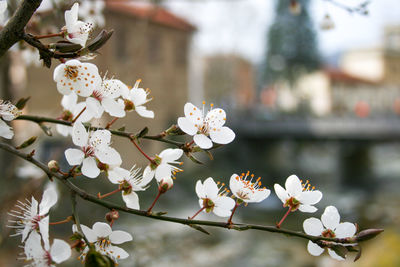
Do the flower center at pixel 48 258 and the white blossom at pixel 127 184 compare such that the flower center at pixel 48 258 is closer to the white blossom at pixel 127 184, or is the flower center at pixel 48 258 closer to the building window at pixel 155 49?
the white blossom at pixel 127 184

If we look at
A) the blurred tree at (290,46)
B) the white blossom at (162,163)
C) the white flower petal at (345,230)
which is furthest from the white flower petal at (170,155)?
the blurred tree at (290,46)

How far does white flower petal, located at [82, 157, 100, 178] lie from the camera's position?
3.03 feet

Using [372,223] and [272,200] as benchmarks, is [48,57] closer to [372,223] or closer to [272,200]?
[372,223]

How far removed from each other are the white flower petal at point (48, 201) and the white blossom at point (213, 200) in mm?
331

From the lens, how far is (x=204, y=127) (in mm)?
1006

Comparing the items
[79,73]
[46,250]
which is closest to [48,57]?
[79,73]

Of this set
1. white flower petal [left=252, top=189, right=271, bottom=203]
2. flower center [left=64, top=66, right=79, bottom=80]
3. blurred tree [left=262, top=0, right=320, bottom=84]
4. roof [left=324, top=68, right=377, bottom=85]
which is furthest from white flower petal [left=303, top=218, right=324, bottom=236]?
roof [left=324, top=68, right=377, bottom=85]

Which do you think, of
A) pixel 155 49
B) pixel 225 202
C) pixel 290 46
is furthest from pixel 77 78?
pixel 290 46

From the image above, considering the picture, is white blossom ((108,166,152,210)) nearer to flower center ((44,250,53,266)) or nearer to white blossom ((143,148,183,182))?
Answer: white blossom ((143,148,183,182))

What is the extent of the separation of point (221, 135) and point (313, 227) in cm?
31

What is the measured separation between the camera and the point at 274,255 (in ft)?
32.5

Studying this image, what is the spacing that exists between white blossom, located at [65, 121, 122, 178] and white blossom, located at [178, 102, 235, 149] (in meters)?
0.18

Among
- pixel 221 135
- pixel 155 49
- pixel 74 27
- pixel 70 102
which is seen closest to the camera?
pixel 74 27

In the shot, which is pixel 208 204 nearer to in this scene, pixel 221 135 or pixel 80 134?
pixel 221 135
